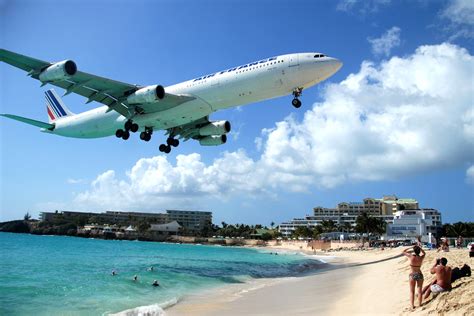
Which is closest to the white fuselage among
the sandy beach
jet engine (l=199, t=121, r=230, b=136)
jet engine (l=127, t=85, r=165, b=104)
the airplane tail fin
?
jet engine (l=127, t=85, r=165, b=104)

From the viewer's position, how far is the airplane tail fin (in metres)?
45.4

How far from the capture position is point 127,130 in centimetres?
3769

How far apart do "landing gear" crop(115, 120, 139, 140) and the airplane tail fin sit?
9.50m

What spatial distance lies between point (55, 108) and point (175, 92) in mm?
18875

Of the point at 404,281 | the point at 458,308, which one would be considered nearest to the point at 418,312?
the point at 458,308

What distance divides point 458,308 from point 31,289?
32.6 m

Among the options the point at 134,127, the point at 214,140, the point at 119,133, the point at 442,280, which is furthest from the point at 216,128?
the point at 442,280

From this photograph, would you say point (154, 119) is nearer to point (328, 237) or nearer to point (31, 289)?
point (31, 289)

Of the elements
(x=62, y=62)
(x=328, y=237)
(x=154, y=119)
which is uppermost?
(x=62, y=62)

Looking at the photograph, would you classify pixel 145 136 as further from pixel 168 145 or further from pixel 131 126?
pixel 168 145

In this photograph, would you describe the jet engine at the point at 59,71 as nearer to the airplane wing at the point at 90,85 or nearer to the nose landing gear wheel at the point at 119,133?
the airplane wing at the point at 90,85

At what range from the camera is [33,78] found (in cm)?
3078

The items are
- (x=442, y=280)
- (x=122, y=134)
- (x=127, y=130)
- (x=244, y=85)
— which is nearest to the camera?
(x=442, y=280)

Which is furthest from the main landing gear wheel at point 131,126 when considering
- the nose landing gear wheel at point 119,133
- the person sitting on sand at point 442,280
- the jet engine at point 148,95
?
the person sitting on sand at point 442,280
